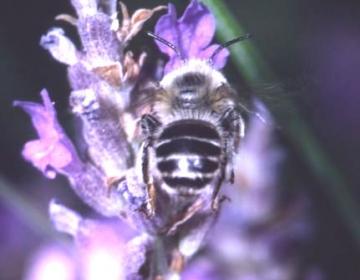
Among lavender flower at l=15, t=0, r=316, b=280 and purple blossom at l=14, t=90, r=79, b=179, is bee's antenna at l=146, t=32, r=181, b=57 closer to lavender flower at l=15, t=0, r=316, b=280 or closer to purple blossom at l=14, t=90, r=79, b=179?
lavender flower at l=15, t=0, r=316, b=280

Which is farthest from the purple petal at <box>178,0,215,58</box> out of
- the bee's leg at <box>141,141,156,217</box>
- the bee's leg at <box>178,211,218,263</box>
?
the bee's leg at <box>178,211,218,263</box>

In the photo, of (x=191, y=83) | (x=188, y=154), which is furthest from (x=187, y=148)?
(x=191, y=83)

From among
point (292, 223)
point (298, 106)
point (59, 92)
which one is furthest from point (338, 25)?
point (298, 106)

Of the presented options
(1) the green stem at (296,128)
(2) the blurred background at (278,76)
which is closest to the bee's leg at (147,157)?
(1) the green stem at (296,128)

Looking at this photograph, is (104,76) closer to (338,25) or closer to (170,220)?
(170,220)

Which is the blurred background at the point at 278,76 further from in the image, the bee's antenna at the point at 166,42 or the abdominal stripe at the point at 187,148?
the abdominal stripe at the point at 187,148

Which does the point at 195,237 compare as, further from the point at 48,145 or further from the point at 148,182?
the point at 48,145
